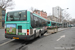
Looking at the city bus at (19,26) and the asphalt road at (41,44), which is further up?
the city bus at (19,26)

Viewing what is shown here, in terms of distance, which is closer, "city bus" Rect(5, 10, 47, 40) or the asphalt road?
the asphalt road

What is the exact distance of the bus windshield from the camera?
693 centimetres

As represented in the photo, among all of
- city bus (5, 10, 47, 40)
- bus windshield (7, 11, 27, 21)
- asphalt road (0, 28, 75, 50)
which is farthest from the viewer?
bus windshield (7, 11, 27, 21)

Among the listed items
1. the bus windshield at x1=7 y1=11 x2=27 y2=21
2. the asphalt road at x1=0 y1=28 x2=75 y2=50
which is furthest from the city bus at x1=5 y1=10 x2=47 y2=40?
the asphalt road at x1=0 y1=28 x2=75 y2=50

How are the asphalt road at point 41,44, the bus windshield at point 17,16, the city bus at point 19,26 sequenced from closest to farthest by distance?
the asphalt road at point 41,44
the city bus at point 19,26
the bus windshield at point 17,16

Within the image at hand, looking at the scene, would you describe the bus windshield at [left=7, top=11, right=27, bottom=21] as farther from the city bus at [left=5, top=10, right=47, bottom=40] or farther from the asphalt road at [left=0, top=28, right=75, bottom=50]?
the asphalt road at [left=0, top=28, right=75, bottom=50]

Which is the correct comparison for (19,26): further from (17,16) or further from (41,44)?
(41,44)

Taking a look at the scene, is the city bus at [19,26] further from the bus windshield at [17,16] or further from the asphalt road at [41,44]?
the asphalt road at [41,44]

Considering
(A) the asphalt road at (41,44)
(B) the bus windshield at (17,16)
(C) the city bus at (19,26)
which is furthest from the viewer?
(B) the bus windshield at (17,16)

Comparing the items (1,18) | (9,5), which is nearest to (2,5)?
(9,5)

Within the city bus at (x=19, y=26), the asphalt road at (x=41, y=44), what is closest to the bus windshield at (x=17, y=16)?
the city bus at (x=19, y=26)

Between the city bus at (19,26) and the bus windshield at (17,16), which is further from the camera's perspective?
the bus windshield at (17,16)

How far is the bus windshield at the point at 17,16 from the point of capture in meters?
6.93

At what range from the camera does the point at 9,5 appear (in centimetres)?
3603
